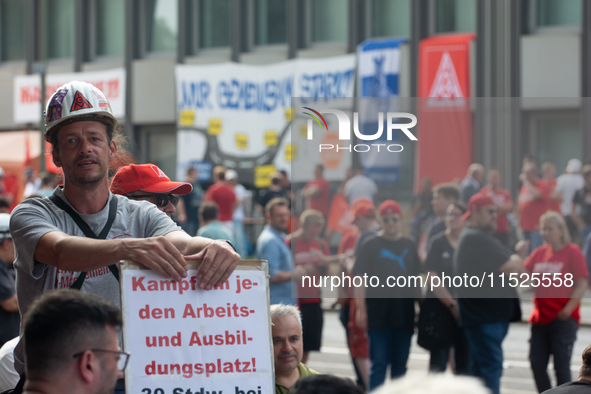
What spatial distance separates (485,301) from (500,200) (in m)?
0.96

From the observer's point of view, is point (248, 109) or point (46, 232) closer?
point (46, 232)

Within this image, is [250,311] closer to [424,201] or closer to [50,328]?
[50,328]

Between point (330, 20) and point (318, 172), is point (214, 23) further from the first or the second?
point (318, 172)

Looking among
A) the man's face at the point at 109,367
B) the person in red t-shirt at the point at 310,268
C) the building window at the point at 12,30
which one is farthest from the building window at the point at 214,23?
the man's face at the point at 109,367

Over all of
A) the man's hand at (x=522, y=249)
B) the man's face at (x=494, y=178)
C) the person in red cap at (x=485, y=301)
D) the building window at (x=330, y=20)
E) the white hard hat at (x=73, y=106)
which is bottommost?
the person in red cap at (x=485, y=301)

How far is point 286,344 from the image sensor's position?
13.6ft

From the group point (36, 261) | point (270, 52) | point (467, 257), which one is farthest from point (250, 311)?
point (270, 52)

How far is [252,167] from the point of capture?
18781 millimetres

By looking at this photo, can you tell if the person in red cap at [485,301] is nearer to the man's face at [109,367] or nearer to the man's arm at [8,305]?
the man's arm at [8,305]

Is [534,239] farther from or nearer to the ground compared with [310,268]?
farther from the ground

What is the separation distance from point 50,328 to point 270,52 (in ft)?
62.9

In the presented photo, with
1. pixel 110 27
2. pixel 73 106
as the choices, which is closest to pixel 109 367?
pixel 73 106

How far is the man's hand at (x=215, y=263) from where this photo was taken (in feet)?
8.93

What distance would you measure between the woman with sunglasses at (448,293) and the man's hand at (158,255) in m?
4.71
